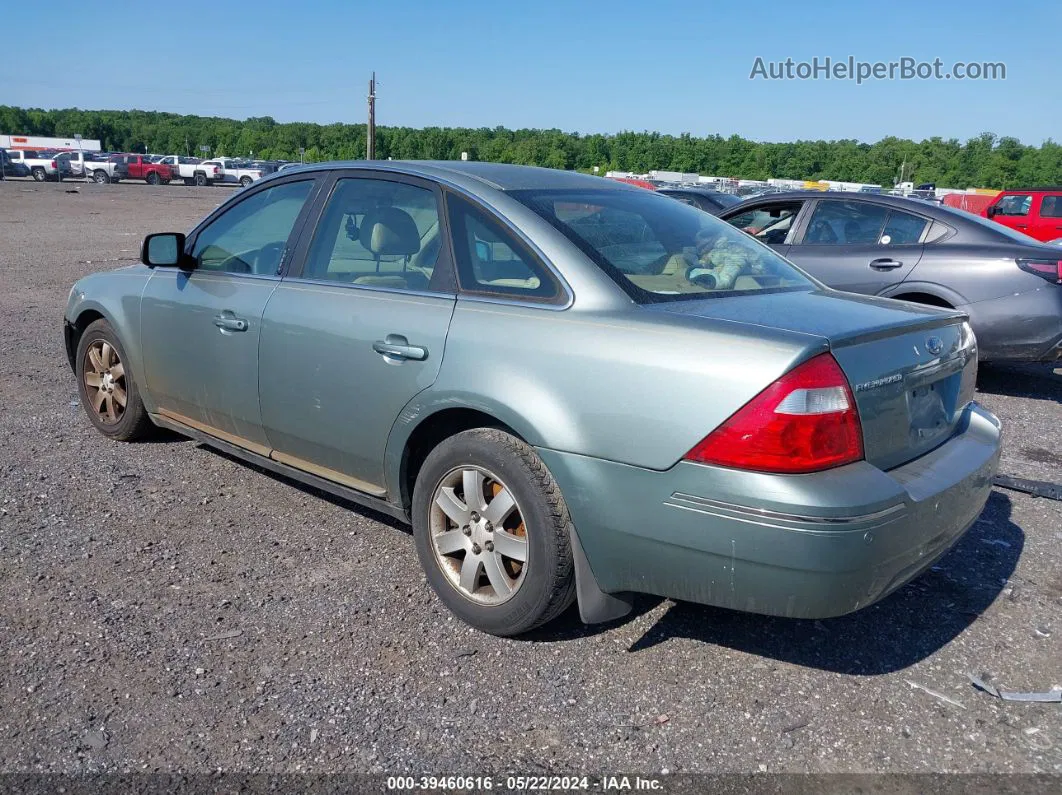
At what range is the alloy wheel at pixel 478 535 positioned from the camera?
3.08 metres

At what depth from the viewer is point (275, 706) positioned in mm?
2758

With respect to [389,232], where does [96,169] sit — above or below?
below

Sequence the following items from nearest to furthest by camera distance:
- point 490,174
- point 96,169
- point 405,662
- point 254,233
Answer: point 405,662 < point 490,174 < point 254,233 < point 96,169

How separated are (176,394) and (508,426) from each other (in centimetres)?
226

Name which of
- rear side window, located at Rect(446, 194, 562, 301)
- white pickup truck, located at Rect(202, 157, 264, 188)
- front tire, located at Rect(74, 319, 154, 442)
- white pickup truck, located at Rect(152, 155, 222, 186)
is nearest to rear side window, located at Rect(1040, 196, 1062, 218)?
rear side window, located at Rect(446, 194, 562, 301)

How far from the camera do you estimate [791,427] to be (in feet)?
8.32

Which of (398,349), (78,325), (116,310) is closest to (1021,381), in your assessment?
(398,349)

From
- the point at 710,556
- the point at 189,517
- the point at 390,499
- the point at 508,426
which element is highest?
the point at 508,426

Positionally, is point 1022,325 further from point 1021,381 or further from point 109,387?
point 109,387

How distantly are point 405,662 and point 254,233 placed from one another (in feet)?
7.71

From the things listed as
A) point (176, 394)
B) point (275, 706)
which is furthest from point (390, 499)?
point (176, 394)

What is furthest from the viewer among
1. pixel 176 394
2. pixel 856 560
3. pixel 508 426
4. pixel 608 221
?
pixel 176 394

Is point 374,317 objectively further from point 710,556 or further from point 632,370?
point 710,556

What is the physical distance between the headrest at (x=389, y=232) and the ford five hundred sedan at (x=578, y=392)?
1cm
